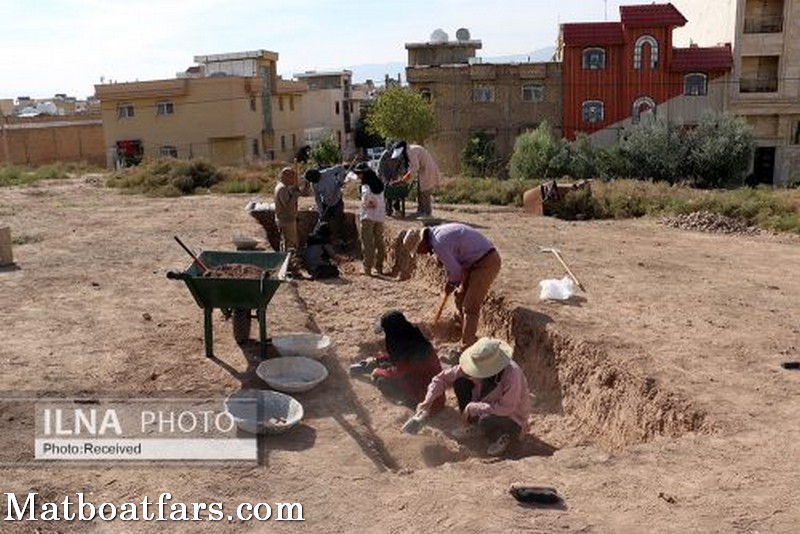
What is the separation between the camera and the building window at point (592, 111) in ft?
122

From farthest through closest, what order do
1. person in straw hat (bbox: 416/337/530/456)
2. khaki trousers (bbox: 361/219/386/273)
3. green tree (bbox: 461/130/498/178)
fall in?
green tree (bbox: 461/130/498/178) → khaki trousers (bbox: 361/219/386/273) → person in straw hat (bbox: 416/337/530/456)

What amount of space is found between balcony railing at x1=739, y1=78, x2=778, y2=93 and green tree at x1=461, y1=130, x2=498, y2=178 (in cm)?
1156

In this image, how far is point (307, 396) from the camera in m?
6.84

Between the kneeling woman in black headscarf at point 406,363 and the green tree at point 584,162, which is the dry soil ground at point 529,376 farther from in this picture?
the green tree at point 584,162

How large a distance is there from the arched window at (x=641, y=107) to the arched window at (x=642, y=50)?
1.44 m

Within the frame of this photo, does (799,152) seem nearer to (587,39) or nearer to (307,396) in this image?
(587,39)

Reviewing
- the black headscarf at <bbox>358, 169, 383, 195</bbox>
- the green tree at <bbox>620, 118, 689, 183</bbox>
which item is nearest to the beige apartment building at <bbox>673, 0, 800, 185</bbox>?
the green tree at <bbox>620, 118, 689, 183</bbox>


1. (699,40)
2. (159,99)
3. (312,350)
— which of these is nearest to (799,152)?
(699,40)

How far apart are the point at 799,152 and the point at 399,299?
3115 cm

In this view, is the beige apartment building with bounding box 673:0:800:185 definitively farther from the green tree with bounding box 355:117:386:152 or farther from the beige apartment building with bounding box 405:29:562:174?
the green tree with bounding box 355:117:386:152

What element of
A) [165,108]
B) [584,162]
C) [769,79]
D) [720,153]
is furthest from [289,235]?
[769,79]

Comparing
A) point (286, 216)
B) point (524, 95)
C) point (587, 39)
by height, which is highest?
point (587, 39)

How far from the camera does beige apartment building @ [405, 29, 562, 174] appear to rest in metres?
37.3

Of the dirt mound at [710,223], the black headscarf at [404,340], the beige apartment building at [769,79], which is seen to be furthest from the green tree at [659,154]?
the black headscarf at [404,340]
